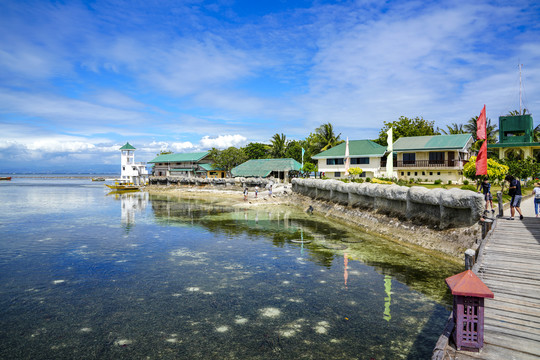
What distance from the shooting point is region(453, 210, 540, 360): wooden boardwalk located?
590cm

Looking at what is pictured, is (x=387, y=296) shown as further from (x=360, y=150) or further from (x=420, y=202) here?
(x=360, y=150)

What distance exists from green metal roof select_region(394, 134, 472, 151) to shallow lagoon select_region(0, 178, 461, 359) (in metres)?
27.0

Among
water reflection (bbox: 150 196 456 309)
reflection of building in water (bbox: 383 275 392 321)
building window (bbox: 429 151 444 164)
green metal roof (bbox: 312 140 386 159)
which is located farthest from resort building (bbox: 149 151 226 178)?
reflection of building in water (bbox: 383 275 392 321)

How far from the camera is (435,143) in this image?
43.3m

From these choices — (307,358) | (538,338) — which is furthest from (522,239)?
(307,358)

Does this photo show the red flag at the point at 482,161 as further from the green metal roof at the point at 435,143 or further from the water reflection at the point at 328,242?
the green metal roof at the point at 435,143

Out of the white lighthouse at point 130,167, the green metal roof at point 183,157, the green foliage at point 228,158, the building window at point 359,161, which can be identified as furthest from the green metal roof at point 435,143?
the white lighthouse at point 130,167

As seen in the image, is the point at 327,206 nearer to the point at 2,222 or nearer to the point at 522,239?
the point at 522,239

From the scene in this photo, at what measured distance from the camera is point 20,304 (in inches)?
437

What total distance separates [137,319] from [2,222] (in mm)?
27879

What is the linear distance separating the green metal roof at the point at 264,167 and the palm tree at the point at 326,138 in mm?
5729

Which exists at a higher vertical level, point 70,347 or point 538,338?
point 538,338

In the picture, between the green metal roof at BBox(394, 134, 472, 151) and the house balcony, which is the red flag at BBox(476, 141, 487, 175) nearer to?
the green metal roof at BBox(394, 134, 472, 151)

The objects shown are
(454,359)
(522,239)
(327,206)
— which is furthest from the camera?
(327,206)
